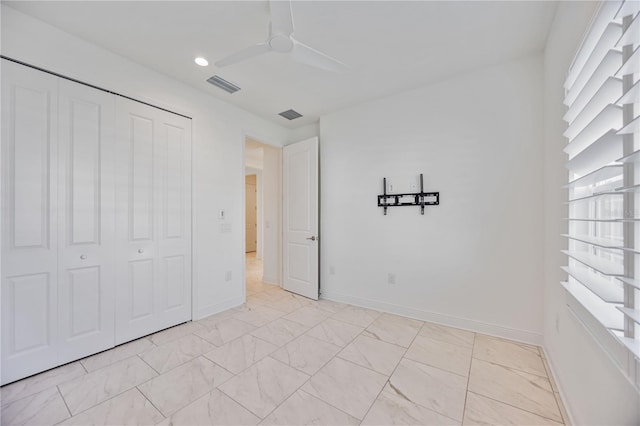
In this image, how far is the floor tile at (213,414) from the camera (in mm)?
1439

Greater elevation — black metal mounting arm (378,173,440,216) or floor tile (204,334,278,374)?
black metal mounting arm (378,173,440,216)

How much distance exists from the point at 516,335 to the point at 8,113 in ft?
15.1

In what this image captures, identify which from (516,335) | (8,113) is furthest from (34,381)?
(516,335)

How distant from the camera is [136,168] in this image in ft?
7.95

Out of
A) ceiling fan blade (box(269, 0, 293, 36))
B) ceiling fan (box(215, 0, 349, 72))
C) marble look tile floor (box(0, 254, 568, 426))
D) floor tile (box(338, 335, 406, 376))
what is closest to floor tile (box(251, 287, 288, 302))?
marble look tile floor (box(0, 254, 568, 426))

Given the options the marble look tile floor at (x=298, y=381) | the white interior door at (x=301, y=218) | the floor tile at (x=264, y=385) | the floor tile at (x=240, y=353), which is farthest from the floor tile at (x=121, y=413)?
the white interior door at (x=301, y=218)

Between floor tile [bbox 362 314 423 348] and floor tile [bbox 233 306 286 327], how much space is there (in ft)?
3.61

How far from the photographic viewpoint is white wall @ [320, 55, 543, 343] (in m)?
2.34

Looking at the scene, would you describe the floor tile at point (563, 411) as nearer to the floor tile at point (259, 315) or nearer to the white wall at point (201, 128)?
the floor tile at point (259, 315)

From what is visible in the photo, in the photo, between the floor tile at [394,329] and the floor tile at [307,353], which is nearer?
the floor tile at [307,353]

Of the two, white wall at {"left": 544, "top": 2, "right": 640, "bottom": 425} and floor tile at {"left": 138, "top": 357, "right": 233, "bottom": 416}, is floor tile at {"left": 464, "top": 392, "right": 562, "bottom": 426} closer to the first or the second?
white wall at {"left": 544, "top": 2, "right": 640, "bottom": 425}

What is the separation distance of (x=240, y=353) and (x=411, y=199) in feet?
7.91

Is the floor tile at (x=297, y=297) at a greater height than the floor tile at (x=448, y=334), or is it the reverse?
the floor tile at (x=448, y=334)

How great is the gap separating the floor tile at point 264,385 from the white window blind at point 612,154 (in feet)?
5.67
